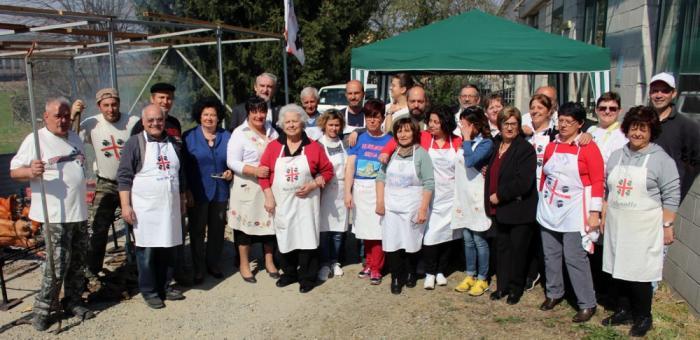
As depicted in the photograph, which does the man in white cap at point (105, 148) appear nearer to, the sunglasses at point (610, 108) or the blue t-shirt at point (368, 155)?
the blue t-shirt at point (368, 155)

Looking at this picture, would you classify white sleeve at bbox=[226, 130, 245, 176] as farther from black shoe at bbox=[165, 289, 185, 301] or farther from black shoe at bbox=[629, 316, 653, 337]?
black shoe at bbox=[629, 316, 653, 337]

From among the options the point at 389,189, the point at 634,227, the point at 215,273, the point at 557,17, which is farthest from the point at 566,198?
the point at 557,17

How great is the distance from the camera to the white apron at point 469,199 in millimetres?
4234

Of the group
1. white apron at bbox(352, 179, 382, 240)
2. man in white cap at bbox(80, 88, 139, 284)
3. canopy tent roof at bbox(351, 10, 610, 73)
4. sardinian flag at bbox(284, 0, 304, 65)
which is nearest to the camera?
man in white cap at bbox(80, 88, 139, 284)

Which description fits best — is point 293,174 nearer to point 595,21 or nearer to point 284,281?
point 284,281

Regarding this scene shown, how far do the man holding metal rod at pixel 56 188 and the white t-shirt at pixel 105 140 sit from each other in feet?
1.26

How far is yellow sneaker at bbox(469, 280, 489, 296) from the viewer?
4352 mm

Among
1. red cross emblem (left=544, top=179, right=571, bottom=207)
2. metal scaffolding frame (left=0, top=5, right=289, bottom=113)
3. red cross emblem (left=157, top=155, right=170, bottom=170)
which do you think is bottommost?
red cross emblem (left=544, top=179, right=571, bottom=207)

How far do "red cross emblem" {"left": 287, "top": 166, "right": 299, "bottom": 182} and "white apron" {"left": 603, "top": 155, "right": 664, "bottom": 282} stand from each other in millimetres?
2336

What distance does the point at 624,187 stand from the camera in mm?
3375

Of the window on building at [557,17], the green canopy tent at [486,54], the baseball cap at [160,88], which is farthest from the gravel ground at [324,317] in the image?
the window on building at [557,17]

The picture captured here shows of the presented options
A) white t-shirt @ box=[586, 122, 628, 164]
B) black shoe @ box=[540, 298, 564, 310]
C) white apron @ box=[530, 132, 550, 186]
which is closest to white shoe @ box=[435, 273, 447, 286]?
black shoe @ box=[540, 298, 564, 310]

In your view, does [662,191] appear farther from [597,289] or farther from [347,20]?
[347,20]

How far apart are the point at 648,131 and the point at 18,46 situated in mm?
9290
